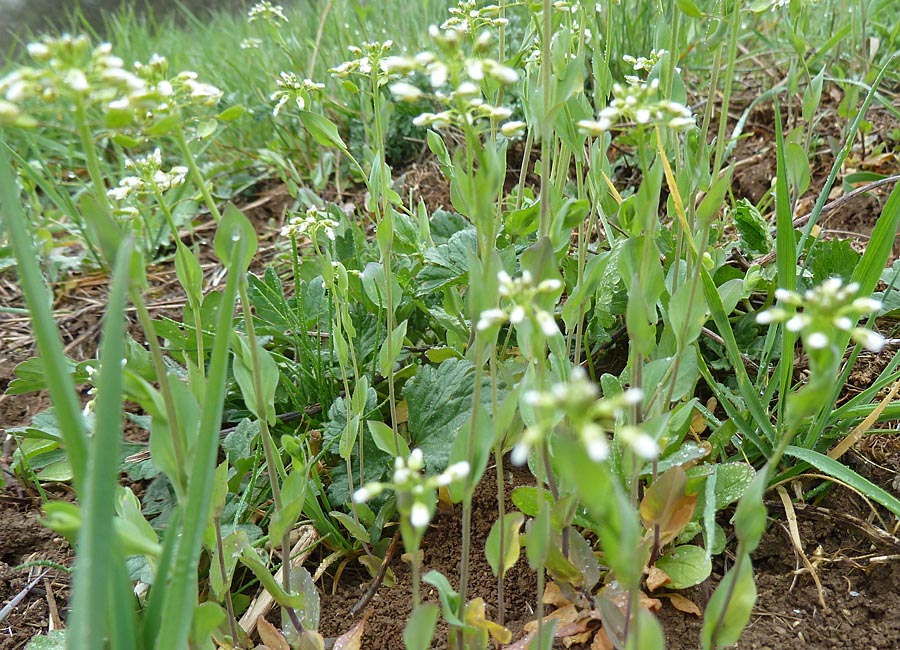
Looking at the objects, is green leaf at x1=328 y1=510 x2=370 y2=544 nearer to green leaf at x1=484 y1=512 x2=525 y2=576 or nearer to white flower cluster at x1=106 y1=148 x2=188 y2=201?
green leaf at x1=484 y1=512 x2=525 y2=576

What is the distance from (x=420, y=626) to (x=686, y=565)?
1.44 ft

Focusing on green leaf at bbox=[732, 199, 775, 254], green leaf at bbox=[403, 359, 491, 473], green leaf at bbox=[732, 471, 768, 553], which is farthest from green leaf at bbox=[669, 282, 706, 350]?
green leaf at bbox=[732, 199, 775, 254]

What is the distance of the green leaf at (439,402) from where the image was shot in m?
1.32

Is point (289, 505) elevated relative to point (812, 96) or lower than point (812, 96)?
lower

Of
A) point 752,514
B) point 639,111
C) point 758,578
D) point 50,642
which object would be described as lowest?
point 758,578

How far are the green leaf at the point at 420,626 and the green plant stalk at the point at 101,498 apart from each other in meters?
0.29

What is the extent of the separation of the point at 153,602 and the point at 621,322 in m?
0.99

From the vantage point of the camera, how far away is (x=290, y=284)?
2.01 m

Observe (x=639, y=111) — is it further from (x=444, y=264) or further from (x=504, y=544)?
(x=444, y=264)

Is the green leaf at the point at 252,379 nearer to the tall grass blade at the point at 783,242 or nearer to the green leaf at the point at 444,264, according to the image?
the green leaf at the point at 444,264

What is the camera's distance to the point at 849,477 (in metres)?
1.03

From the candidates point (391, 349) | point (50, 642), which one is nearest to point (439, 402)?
point (391, 349)

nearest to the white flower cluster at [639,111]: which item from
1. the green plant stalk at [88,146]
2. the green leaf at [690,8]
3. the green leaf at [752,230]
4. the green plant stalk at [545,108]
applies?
the green plant stalk at [545,108]

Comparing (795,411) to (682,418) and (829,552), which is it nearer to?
(682,418)
